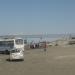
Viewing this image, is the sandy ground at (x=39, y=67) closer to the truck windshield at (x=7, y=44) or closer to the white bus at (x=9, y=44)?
the white bus at (x=9, y=44)

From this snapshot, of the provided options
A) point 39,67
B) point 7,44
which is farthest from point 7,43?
point 39,67

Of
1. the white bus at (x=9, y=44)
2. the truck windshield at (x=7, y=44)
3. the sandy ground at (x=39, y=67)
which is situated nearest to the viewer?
the sandy ground at (x=39, y=67)

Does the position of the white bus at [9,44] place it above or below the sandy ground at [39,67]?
above

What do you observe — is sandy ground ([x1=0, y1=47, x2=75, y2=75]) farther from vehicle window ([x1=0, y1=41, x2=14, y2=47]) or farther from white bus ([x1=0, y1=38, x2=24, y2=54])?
vehicle window ([x1=0, y1=41, x2=14, y2=47])

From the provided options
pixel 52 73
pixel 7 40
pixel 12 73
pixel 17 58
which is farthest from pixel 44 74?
pixel 7 40

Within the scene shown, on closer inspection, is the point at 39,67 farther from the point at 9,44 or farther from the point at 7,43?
the point at 7,43

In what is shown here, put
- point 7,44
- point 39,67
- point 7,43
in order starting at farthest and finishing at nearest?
point 7,43 → point 7,44 → point 39,67

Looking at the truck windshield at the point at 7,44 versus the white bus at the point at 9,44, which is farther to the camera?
the truck windshield at the point at 7,44

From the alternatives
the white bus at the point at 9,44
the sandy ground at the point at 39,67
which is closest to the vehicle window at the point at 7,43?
the white bus at the point at 9,44

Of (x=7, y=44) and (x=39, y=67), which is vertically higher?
(x=7, y=44)

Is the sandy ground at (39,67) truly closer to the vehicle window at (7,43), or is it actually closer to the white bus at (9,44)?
the white bus at (9,44)

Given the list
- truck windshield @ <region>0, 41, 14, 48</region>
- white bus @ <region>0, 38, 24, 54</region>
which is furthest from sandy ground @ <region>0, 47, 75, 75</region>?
truck windshield @ <region>0, 41, 14, 48</region>

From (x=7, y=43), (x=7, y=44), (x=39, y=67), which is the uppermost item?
(x=7, y=43)

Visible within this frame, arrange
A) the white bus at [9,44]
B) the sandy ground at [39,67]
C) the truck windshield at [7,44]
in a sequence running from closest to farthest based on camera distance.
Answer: the sandy ground at [39,67]
the white bus at [9,44]
the truck windshield at [7,44]
